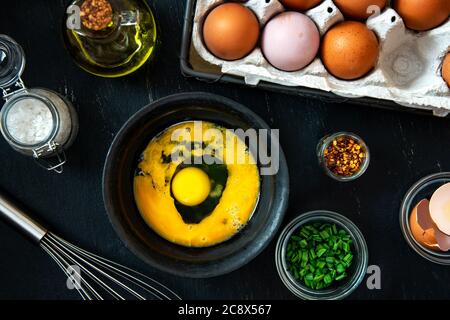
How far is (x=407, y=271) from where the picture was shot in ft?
4.53

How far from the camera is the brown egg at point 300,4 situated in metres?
1.23

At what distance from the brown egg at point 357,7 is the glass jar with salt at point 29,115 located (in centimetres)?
58

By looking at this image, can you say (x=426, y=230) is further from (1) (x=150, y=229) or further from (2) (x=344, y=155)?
(1) (x=150, y=229)

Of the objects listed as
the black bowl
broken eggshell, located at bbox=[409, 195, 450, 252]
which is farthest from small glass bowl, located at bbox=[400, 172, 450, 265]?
the black bowl

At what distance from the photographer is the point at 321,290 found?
1360 millimetres

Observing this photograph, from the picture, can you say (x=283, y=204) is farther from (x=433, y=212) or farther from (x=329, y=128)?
(x=433, y=212)

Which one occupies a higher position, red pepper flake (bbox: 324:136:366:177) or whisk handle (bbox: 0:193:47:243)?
red pepper flake (bbox: 324:136:366:177)

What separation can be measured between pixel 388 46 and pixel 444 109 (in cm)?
17

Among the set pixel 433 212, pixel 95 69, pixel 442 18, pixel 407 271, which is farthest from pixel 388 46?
pixel 95 69

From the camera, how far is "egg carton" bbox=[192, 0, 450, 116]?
1229 millimetres

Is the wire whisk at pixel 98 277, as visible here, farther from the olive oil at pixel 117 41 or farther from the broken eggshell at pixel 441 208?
the broken eggshell at pixel 441 208

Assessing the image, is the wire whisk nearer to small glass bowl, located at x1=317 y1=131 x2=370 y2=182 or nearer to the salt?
the salt

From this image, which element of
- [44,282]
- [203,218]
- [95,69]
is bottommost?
[44,282]

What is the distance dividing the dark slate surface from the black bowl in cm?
6
